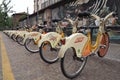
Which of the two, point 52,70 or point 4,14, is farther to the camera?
point 4,14

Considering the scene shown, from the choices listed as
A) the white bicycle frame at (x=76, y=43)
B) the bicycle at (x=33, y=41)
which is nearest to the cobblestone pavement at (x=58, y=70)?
the white bicycle frame at (x=76, y=43)

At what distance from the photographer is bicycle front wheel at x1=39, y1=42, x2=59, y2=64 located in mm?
7507

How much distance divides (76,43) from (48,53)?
2.07 m

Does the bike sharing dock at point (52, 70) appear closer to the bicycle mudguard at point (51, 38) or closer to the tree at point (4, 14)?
the bicycle mudguard at point (51, 38)

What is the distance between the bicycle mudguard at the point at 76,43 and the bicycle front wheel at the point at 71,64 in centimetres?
10

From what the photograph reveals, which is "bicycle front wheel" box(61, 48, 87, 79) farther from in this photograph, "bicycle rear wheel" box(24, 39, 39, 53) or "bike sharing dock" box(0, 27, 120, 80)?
"bicycle rear wheel" box(24, 39, 39, 53)

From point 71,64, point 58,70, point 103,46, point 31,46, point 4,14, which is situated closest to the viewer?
point 71,64

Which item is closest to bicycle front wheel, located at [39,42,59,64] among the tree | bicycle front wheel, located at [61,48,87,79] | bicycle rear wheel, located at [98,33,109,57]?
bicycle rear wheel, located at [98,33,109,57]

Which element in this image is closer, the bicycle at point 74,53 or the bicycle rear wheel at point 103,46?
the bicycle at point 74,53

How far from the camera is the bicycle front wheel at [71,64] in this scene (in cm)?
546

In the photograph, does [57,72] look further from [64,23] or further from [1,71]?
[64,23]

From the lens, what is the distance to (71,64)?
5.78m

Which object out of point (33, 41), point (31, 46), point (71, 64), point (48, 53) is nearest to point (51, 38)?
point (48, 53)

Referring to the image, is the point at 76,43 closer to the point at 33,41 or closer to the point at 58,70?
the point at 58,70
